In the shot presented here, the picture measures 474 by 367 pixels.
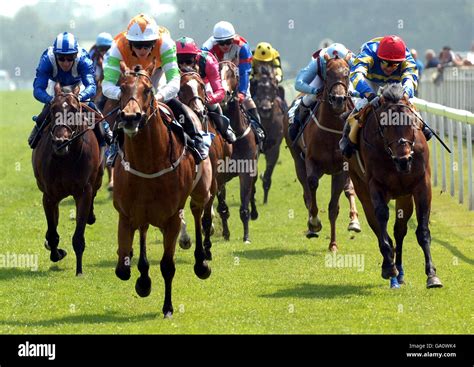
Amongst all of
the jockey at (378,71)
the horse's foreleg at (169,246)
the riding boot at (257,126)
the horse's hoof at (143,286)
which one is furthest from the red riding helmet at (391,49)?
the riding boot at (257,126)

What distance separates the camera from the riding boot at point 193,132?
410 inches

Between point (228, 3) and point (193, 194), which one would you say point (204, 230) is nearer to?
point (193, 194)

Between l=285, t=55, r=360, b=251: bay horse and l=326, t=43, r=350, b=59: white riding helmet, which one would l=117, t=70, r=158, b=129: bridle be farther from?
l=326, t=43, r=350, b=59: white riding helmet

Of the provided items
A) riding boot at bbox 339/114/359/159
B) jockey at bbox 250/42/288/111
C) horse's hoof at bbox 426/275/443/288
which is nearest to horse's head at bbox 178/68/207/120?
riding boot at bbox 339/114/359/159

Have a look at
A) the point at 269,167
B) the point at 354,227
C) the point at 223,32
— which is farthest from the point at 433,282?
the point at 269,167

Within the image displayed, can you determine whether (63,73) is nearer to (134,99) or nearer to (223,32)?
(223,32)

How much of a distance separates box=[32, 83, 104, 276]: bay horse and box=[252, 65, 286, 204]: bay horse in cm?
667

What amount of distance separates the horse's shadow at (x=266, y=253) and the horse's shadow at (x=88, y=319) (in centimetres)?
374

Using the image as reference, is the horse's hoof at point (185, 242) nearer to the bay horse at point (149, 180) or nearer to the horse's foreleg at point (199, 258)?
the horse's foreleg at point (199, 258)

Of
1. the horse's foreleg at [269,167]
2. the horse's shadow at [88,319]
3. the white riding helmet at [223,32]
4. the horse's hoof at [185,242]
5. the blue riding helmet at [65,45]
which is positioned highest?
the white riding helmet at [223,32]

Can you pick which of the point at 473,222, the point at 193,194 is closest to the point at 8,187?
the point at 473,222

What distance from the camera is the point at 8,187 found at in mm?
21625

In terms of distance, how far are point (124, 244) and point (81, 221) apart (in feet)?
7.64

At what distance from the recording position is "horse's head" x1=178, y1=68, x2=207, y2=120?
1218 cm
